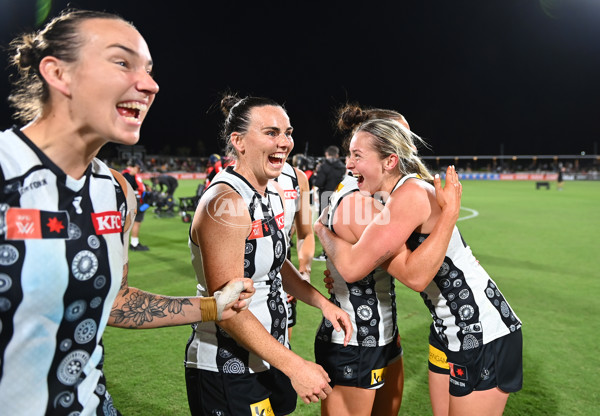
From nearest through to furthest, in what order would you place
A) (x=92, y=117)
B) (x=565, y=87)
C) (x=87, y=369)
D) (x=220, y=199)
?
(x=92, y=117), (x=87, y=369), (x=220, y=199), (x=565, y=87)

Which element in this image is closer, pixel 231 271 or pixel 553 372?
pixel 231 271

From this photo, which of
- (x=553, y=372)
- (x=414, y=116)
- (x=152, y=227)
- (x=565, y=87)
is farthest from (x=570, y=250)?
(x=565, y=87)

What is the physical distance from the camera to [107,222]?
152 centimetres

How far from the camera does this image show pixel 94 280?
143 cm

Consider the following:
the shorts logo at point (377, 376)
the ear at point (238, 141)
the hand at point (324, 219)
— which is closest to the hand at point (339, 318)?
the shorts logo at point (377, 376)

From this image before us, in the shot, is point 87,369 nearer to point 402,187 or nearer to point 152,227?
point 402,187

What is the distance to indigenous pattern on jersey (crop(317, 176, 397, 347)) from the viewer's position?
8.41 feet

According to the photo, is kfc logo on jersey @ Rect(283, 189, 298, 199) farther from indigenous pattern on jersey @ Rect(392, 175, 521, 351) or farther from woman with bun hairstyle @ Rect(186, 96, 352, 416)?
indigenous pattern on jersey @ Rect(392, 175, 521, 351)

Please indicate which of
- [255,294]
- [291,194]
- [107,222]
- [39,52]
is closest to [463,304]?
[255,294]

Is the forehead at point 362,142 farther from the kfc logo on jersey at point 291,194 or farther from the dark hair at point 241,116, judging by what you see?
the kfc logo on jersey at point 291,194

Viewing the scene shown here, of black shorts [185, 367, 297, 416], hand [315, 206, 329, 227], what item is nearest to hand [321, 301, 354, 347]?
black shorts [185, 367, 297, 416]

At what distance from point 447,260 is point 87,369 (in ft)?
6.09

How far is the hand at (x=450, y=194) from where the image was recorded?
2152 millimetres

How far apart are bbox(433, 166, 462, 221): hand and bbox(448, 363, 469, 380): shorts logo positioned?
852 mm
